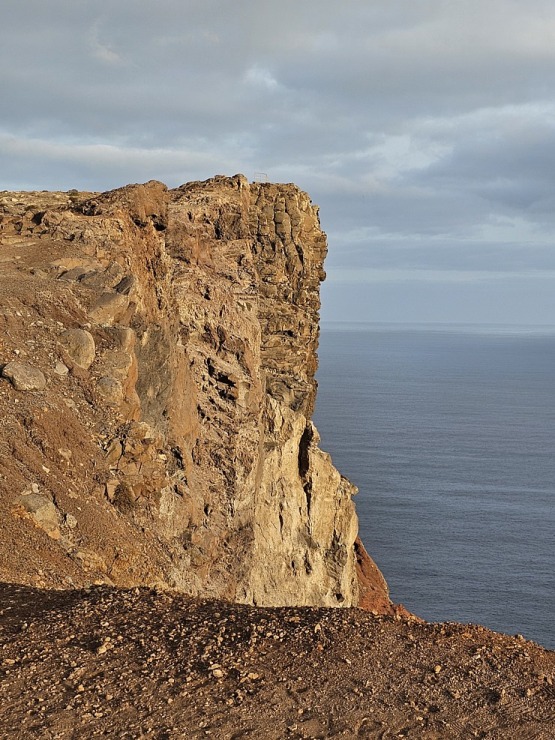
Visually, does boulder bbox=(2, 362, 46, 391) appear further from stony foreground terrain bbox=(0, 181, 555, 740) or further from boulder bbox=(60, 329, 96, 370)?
boulder bbox=(60, 329, 96, 370)

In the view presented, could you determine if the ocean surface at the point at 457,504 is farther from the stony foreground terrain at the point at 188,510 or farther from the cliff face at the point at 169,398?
the cliff face at the point at 169,398

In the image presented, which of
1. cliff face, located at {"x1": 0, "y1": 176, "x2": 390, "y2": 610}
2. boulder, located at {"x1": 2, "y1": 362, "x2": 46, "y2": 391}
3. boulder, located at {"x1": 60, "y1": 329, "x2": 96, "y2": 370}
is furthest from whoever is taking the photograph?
boulder, located at {"x1": 60, "y1": 329, "x2": 96, "y2": 370}

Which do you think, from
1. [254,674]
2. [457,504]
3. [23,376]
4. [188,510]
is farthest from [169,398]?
[457,504]

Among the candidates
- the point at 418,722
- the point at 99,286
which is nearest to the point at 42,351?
the point at 99,286

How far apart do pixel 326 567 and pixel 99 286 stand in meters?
18.5

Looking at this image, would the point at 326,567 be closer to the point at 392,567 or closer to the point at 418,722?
the point at 418,722

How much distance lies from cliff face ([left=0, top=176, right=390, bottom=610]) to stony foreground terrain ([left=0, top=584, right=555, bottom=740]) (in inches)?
142

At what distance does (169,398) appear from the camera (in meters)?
24.0

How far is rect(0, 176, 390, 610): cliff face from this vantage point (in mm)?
17812

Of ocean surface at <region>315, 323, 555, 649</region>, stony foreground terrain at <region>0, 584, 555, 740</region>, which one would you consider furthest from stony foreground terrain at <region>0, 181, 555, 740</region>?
ocean surface at <region>315, 323, 555, 649</region>

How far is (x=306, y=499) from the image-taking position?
1398 inches

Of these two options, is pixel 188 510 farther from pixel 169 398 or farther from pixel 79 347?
pixel 79 347

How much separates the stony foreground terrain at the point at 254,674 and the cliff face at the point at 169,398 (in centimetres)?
362

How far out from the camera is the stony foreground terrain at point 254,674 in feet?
31.8
